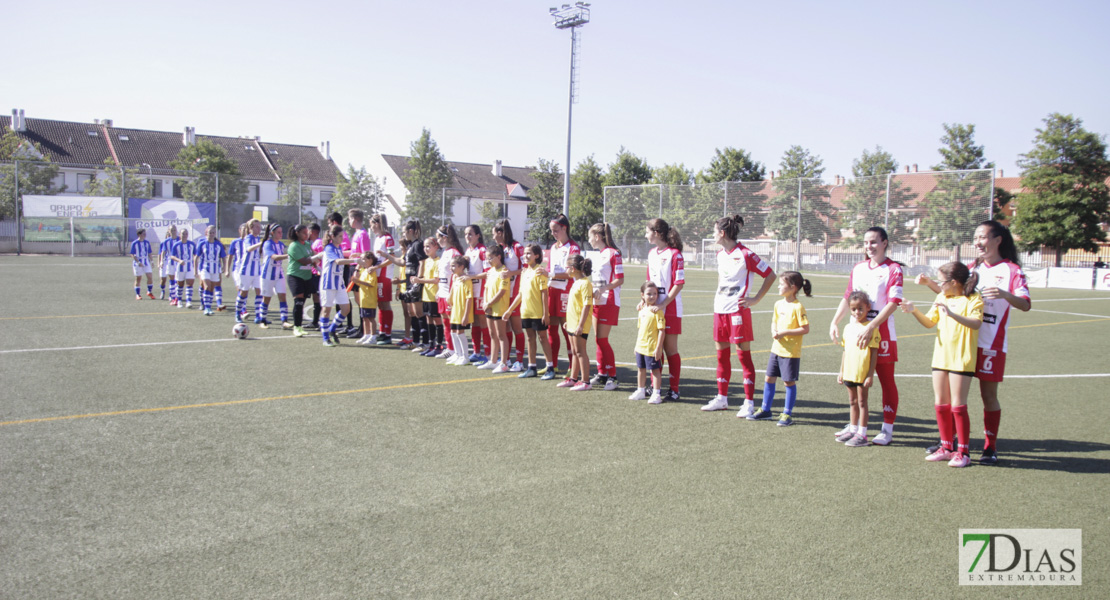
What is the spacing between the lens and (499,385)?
8.24 m

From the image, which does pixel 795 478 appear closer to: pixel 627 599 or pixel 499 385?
pixel 627 599

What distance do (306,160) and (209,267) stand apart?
196ft

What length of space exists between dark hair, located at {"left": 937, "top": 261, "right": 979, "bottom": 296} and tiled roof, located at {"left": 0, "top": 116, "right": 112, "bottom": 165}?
6868 cm

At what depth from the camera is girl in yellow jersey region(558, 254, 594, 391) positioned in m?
7.93

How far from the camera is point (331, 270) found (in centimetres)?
1134

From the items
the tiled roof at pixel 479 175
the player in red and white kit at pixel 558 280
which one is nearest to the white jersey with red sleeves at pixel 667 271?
the player in red and white kit at pixel 558 280

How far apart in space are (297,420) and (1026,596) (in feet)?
18.2

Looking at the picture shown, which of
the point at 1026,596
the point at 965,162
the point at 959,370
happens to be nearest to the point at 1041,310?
the point at 959,370

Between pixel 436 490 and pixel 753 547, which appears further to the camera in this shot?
pixel 436 490

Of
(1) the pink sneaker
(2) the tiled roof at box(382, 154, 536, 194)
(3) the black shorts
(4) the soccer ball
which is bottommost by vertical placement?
(1) the pink sneaker

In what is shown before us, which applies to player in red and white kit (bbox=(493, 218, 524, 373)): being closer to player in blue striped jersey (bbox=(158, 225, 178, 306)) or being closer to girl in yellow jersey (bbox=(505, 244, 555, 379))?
girl in yellow jersey (bbox=(505, 244, 555, 379))

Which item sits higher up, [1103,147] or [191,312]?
[1103,147]

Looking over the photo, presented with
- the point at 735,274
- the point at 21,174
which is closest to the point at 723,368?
the point at 735,274
